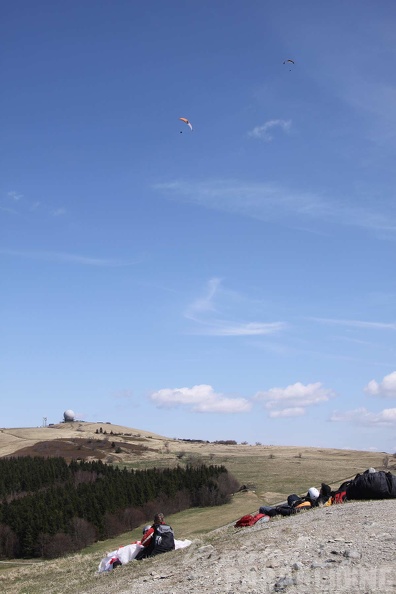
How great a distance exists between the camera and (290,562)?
10500mm

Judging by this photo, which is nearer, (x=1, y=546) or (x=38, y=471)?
(x=1, y=546)

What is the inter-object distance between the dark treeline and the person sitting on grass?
30.2 metres

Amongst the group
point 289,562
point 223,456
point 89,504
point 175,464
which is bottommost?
point 89,504

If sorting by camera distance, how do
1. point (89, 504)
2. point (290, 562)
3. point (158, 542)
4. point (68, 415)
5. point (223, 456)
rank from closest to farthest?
1. point (290, 562)
2. point (158, 542)
3. point (89, 504)
4. point (223, 456)
5. point (68, 415)

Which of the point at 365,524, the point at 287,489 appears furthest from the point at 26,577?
the point at 287,489

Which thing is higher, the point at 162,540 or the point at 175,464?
the point at 175,464

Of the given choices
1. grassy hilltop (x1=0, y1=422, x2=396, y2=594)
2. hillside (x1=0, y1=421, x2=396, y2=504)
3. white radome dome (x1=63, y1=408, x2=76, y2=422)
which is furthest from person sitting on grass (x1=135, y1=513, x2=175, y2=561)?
white radome dome (x1=63, y1=408, x2=76, y2=422)

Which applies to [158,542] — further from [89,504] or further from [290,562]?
[89,504]

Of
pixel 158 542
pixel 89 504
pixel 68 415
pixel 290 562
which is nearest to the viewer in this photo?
pixel 290 562

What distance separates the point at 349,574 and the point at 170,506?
47.3 metres

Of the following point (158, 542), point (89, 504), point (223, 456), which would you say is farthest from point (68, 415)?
point (158, 542)

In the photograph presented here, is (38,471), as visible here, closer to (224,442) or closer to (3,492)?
(3,492)

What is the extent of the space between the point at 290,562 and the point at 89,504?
41.3 m

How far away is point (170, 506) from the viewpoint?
54250mm
